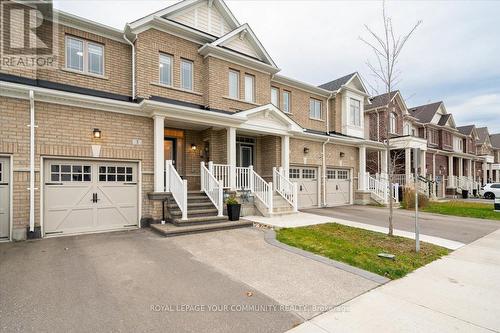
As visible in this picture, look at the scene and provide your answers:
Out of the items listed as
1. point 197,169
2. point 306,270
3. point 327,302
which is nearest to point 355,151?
point 197,169

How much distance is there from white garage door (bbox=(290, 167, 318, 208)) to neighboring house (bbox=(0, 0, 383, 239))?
0.07 metres

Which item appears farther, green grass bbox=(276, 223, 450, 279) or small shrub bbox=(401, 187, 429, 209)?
small shrub bbox=(401, 187, 429, 209)

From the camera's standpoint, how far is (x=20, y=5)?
7781 millimetres

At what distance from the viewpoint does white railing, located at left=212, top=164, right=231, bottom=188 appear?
10111 millimetres

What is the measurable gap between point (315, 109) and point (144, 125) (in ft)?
36.4

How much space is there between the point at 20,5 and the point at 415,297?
12.5 m

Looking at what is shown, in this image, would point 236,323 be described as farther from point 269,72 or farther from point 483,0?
point 483,0

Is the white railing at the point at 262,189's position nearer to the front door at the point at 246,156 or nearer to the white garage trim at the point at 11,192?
the front door at the point at 246,156

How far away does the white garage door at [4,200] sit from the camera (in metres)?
6.74

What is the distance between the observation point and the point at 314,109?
637 inches

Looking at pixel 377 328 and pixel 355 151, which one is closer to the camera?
pixel 377 328

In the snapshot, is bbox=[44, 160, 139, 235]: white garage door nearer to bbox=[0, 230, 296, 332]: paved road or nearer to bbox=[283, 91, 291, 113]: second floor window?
bbox=[0, 230, 296, 332]: paved road

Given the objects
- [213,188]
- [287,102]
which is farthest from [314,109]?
[213,188]
